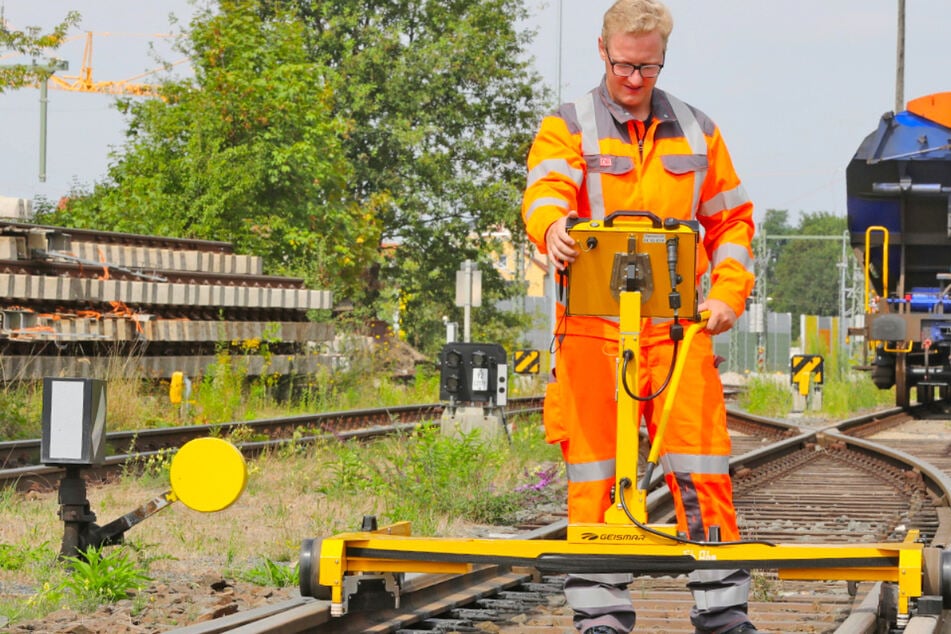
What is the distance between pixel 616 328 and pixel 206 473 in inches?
70.6

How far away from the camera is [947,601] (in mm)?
4293

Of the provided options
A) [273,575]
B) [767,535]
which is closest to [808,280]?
[767,535]

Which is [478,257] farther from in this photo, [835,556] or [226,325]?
[835,556]

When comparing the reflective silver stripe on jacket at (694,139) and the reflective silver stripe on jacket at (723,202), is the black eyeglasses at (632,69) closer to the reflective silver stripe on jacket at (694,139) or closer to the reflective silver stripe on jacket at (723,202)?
the reflective silver stripe on jacket at (694,139)

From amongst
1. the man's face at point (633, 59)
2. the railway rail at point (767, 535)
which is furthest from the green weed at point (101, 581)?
the man's face at point (633, 59)

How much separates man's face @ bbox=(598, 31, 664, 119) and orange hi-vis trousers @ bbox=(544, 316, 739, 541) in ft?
2.20

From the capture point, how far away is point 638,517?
4.23 meters

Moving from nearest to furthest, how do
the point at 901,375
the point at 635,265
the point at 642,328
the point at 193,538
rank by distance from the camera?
the point at 635,265, the point at 642,328, the point at 193,538, the point at 901,375

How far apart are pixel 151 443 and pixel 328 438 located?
1.60 metres

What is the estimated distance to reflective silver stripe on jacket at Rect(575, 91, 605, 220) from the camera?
4.52 m

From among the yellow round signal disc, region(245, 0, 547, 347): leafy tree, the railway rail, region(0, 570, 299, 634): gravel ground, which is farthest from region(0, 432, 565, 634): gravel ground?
region(245, 0, 547, 347): leafy tree

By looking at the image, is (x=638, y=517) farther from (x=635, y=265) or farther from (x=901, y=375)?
(x=901, y=375)

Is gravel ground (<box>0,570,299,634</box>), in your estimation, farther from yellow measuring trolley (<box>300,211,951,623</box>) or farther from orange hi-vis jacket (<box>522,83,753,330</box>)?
orange hi-vis jacket (<box>522,83,753,330</box>)

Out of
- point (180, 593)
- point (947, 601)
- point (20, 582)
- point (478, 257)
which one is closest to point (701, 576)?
point (947, 601)
